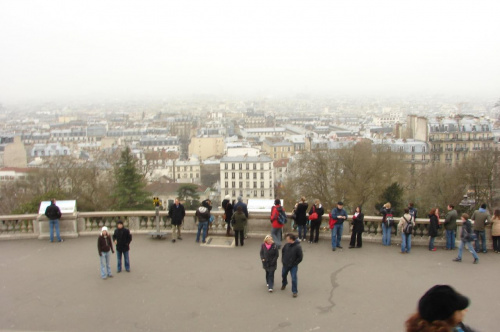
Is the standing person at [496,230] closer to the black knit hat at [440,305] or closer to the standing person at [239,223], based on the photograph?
the standing person at [239,223]

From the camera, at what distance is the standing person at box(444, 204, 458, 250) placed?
10602 millimetres

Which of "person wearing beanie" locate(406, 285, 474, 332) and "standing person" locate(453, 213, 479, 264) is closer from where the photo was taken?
"person wearing beanie" locate(406, 285, 474, 332)

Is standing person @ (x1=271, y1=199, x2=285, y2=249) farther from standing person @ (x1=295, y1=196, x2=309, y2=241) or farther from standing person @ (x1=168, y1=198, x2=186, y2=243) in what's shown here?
standing person @ (x1=168, y1=198, x2=186, y2=243)

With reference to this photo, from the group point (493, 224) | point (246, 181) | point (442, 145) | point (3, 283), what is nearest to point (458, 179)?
point (493, 224)

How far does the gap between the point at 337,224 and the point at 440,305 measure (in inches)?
286

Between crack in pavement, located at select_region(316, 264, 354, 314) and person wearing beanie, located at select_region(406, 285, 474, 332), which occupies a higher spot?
person wearing beanie, located at select_region(406, 285, 474, 332)

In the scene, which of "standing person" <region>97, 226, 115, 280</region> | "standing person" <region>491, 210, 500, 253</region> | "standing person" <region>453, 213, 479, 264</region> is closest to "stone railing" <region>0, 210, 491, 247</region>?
"standing person" <region>491, 210, 500, 253</region>

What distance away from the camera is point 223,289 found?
878cm

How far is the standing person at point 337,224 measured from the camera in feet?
35.5

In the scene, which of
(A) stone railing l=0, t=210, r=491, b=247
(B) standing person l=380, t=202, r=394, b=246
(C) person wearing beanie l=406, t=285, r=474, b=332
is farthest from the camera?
(A) stone railing l=0, t=210, r=491, b=247

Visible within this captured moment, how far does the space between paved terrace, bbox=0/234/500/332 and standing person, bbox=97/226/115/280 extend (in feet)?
0.61

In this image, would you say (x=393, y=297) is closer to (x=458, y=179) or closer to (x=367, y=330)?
(x=367, y=330)

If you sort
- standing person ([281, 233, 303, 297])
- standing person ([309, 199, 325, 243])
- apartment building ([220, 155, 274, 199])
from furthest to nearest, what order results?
apartment building ([220, 155, 274, 199])
standing person ([309, 199, 325, 243])
standing person ([281, 233, 303, 297])

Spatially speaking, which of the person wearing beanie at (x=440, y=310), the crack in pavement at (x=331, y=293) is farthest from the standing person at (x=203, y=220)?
the person wearing beanie at (x=440, y=310)
